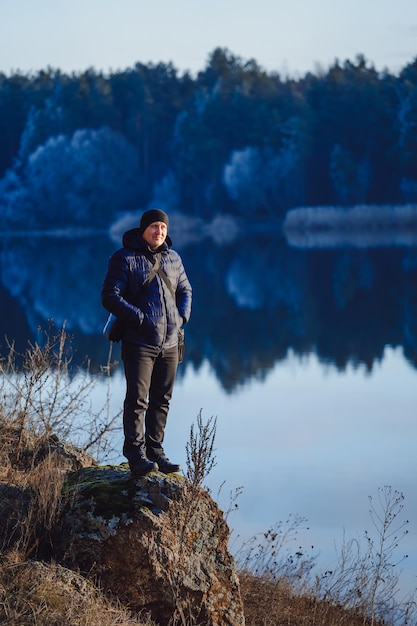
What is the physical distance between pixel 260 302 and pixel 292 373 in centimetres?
1385

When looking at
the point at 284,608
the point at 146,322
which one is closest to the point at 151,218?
the point at 146,322

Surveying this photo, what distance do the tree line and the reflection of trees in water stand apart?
1963cm

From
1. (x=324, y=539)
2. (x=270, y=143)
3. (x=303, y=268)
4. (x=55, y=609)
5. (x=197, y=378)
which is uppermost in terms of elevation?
(x=270, y=143)

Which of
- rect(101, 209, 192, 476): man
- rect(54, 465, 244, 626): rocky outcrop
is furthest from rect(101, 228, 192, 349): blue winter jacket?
rect(54, 465, 244, 626): rocky outcrop

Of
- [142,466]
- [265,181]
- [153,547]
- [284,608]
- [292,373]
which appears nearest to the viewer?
[153,547]

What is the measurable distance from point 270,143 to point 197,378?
6334 centimetres

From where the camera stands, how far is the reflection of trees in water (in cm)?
2269

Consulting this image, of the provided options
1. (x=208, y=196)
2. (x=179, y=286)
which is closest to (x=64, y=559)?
(x=179, y=286)

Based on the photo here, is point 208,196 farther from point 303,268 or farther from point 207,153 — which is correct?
point 303,268

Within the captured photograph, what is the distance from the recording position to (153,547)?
589cm

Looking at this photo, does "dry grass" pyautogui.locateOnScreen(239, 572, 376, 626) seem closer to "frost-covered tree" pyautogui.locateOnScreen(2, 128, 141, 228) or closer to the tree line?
the tree line

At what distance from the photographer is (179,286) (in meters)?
6.92

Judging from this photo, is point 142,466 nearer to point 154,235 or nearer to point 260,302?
point 154,235

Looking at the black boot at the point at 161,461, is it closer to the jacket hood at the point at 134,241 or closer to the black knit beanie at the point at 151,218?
the jacket hood at the point at 134,241
